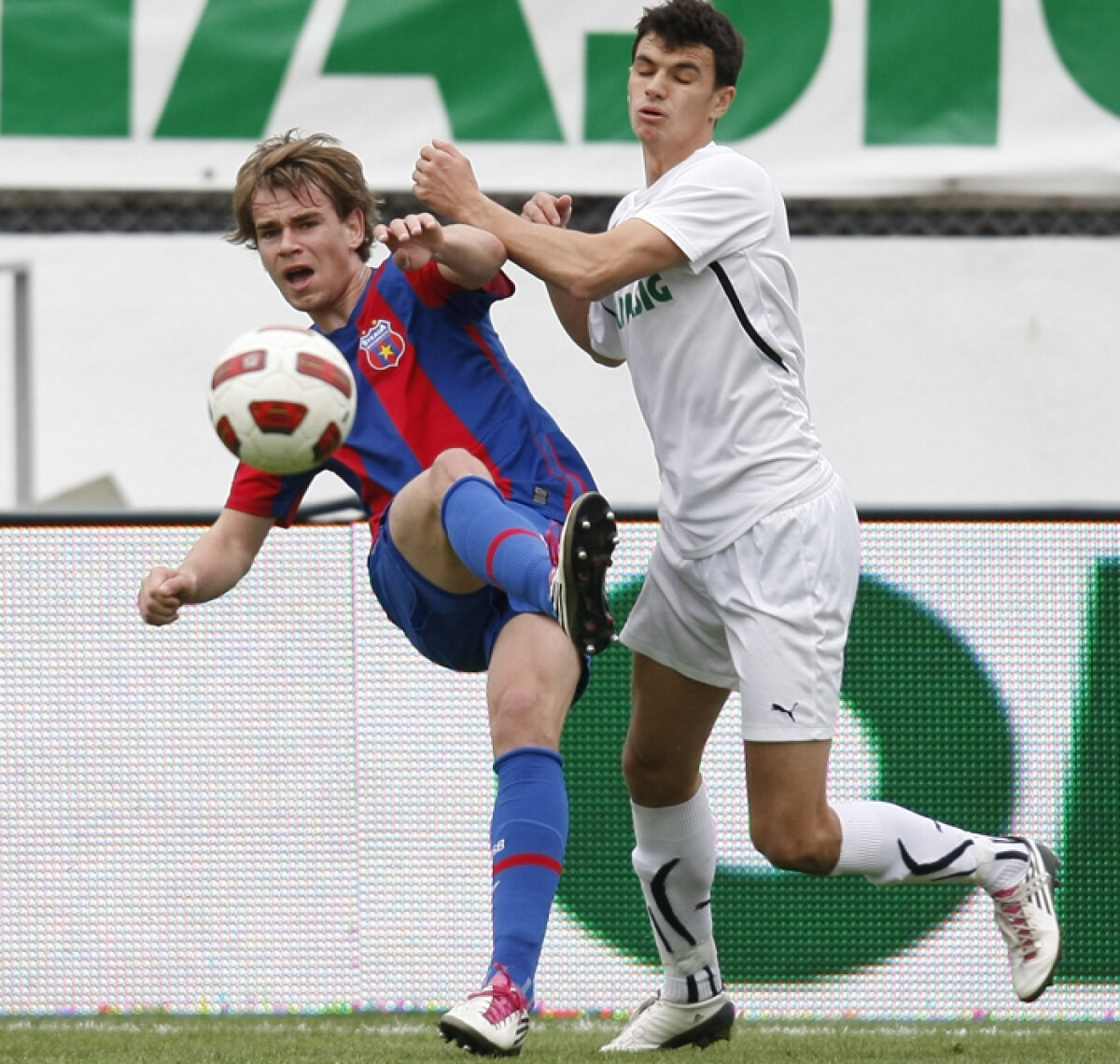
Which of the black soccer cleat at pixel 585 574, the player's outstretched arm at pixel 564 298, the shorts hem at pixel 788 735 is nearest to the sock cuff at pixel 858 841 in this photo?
the shorts hem at pixel 788 735

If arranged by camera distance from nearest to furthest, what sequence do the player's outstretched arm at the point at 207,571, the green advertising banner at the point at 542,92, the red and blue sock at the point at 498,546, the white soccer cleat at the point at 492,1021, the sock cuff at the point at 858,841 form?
the white soccer cleat at the point at 492,1021
the red and blue sock at the point at 498,546
the player's outstretched arm at the point at 207,571
the sock cuff at the point at 858,841
the green advertising banner at the point at 542,92

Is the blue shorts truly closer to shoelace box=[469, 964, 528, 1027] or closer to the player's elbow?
the player's elbow

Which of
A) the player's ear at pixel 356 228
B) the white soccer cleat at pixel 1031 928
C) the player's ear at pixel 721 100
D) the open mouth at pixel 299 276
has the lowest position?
the white soccer cleat at pixel 1031 928

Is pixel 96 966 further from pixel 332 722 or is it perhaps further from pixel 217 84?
pixel 217 84

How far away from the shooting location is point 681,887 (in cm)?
402

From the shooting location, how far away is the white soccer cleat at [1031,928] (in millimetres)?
3789

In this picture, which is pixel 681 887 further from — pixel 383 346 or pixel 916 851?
pixel 383 346

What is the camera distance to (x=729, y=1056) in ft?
12.7

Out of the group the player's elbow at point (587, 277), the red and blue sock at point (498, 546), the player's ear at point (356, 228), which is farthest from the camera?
the player's ear at point (356, 228)

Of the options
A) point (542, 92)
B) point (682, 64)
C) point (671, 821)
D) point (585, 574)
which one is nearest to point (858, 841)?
point (671, 821)

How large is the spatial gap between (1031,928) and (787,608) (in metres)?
0.84

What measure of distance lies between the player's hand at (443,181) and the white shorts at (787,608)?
2.70 ft

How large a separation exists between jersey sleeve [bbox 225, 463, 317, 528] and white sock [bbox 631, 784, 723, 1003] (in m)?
0.97

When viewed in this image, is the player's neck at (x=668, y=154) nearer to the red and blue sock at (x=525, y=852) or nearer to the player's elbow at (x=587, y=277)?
the player's elbow at (x=587, y=277)
